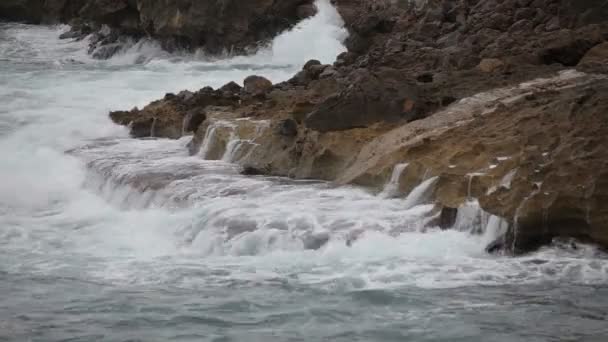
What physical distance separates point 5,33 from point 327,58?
56.3 feet

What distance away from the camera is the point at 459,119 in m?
12.9

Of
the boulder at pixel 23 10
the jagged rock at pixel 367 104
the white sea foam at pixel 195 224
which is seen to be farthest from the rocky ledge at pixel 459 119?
the boulder at pixel 23 10

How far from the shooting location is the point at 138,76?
92.8 feet

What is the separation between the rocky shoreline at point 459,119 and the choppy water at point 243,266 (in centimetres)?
43

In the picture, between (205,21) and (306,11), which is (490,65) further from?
(205,21)

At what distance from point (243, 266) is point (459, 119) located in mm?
3835

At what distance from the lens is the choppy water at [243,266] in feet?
28.0

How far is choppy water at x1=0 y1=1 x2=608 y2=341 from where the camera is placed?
8.55 m

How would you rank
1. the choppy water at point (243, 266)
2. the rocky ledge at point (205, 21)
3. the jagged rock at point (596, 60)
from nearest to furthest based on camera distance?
the choppy water at point (243, 266)
the jagged rock at point (596, 60)
the rocky ledge at point (205, 21)

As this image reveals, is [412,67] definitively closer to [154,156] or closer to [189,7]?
[154,156]

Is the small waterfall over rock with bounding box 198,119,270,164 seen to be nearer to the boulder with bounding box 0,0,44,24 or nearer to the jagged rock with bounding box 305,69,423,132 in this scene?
the jagged rock with bounding box 305,69,423,132

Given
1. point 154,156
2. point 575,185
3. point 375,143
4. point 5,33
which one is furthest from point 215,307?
point 5,33

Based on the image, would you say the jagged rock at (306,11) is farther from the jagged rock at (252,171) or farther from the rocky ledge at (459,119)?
the jagged rock at (252,171)

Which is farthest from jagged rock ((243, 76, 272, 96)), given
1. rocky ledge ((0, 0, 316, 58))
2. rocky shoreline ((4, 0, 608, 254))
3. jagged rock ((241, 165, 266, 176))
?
rocky ledge ((0, 0, 316, 58))
